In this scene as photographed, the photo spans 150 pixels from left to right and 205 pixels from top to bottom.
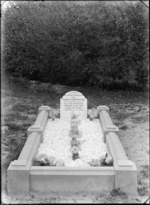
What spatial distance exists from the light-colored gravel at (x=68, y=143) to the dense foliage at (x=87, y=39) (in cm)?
417

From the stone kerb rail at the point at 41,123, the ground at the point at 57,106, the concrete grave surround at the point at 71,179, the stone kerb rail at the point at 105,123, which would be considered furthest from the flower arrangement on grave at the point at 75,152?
the stone kerb rail at the point at 41,123

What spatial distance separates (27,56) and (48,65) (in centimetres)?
92

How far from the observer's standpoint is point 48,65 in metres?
12.9

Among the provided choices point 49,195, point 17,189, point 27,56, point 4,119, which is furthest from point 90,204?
point 27,56

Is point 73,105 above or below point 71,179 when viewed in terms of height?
above

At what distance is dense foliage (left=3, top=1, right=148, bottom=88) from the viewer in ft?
40.2

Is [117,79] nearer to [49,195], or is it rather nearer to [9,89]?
[9,89]

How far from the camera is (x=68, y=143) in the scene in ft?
22.6

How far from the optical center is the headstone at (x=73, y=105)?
885cm

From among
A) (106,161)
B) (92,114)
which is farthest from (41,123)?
(106,161)

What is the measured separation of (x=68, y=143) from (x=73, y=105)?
2164 millimetres

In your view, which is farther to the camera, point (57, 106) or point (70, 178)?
point (57, 106)

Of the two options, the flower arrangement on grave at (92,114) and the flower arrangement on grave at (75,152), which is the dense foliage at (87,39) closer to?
the flower arrangement on grave at (92,114)

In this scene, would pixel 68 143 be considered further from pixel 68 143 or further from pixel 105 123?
pixel 105 123
